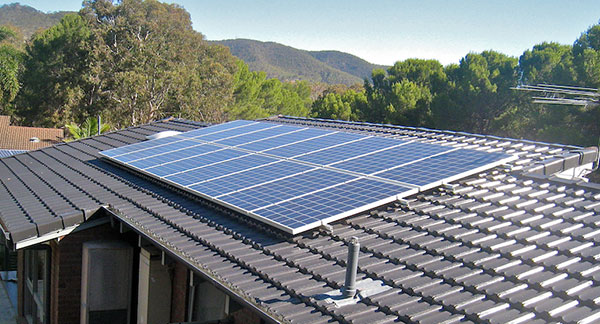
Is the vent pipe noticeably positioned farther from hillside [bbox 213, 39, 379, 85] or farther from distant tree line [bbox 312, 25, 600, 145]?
hillside [bbox 213, 39, 379, 85]

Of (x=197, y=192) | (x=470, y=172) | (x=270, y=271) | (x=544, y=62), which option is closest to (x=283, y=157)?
(x=197, y=192)

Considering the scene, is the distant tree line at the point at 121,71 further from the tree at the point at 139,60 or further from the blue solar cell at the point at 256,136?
the blue solar cell at the point at 256,136

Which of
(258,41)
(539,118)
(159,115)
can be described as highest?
(258,41)

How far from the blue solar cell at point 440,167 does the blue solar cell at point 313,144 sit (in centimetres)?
221

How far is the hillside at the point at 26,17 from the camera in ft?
501

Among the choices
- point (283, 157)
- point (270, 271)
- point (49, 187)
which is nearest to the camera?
point (270, 271)

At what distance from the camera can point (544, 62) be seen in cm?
4044

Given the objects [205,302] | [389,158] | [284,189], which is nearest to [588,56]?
[389,158]

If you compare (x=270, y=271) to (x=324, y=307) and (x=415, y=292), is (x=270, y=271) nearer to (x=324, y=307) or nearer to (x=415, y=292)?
(x=324, y=307)

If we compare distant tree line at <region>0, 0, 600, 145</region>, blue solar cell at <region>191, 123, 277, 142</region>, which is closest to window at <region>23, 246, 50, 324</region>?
blue solar cell at <region>191, 123, 277, 142</region>

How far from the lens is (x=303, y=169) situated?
8164 millimetres

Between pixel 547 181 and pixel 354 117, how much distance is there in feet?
136

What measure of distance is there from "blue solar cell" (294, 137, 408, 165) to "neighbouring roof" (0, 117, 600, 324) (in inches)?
74.3

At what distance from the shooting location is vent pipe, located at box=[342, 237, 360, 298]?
4.52 metres
